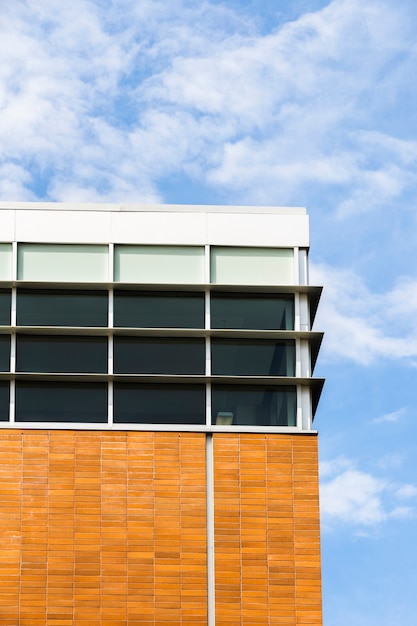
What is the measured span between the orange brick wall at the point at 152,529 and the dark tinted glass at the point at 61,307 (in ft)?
8.05

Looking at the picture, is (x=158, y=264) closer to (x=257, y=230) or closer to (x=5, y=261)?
(x=257, y=230)

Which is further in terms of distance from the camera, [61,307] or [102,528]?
[61,307]

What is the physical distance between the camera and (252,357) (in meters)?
33.3

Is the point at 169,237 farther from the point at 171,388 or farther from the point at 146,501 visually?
the point at 146,501

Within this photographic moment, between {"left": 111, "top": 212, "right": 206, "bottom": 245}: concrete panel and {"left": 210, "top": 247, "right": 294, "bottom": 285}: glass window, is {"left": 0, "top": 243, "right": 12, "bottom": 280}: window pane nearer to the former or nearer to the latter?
{"left": 111, "top": 212, "right": 206, "bottom": 245}: concrete panel

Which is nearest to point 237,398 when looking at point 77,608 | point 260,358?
point 260,358

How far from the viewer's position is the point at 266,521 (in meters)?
31.8

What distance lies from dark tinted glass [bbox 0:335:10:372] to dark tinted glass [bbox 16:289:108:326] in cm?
44

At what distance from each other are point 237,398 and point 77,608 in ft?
17.4

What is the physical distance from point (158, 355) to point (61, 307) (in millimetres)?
2237

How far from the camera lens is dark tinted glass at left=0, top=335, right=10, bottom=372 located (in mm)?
32875

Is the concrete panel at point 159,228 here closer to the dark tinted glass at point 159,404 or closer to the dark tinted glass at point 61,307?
the dark tinted glass at point 61,307

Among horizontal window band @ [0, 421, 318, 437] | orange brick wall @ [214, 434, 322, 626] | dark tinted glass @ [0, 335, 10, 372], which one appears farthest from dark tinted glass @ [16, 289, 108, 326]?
orange brick wall @ [214, 434, 322, 626]

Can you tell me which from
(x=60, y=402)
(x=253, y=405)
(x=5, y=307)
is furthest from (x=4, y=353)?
(x=253, y=405)
